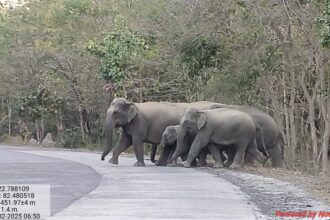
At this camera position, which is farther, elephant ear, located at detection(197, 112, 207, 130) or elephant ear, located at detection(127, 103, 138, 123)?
elephant ear, located at detection(127, 103, 138, 123)

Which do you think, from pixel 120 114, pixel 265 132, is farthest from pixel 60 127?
pixel 265 132

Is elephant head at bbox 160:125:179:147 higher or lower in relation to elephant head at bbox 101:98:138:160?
lower

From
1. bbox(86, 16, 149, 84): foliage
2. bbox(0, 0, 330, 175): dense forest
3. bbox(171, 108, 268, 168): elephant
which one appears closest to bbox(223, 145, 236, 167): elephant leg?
bbox(171, 108, 268, 168): elephant

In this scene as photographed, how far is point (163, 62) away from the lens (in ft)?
119

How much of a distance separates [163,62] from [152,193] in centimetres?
2043

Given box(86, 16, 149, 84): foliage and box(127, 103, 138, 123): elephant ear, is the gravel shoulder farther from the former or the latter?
box(86, 16, 149, 84): foliage

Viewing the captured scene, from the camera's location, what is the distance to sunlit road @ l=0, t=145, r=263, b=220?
12.8 m

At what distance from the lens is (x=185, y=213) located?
42.1 ft

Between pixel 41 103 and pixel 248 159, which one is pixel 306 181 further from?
pixel 41 103

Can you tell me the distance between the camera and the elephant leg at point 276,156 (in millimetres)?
28828

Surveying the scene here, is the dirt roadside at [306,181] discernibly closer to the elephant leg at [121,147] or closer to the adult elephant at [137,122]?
the adult elephant at [137,122]

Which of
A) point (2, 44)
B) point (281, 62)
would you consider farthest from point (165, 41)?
point (2, 44)

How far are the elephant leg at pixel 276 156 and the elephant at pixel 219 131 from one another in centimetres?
236

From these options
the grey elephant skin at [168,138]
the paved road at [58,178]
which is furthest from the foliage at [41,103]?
the paved road at [58,178]
